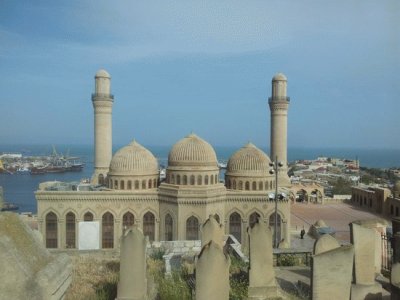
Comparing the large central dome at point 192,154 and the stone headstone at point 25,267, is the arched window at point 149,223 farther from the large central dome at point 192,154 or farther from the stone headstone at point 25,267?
the stone headstone at point 25,267

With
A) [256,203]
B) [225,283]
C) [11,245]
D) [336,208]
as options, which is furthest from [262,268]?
[336,208]

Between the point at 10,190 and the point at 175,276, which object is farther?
the point at 10,190

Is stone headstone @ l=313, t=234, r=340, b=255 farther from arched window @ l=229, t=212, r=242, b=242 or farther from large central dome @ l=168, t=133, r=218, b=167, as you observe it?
arched window @ l=229, t=212, r=242, b=242

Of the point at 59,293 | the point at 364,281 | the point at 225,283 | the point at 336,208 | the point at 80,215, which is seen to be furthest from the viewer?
the point at 336,208

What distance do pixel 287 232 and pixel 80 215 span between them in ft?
45.9

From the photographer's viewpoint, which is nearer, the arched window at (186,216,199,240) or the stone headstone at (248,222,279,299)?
the stone headstone at (248,222,279,299)

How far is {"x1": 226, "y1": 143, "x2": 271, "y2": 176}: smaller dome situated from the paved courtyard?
6967 mm

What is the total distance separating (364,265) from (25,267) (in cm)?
652

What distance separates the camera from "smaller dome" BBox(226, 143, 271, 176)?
2825cm

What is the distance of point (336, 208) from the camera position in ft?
145

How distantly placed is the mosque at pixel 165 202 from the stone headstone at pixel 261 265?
17677mm

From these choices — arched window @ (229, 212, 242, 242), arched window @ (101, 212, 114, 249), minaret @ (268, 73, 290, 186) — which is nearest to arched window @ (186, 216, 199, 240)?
arched window @ (229, 212, 242, 242)

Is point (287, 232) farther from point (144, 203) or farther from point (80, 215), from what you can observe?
point (80, 215)

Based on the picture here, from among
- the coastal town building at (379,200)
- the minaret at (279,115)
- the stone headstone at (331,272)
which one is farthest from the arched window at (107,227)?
the coastal town building at (379,200)
